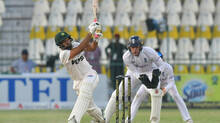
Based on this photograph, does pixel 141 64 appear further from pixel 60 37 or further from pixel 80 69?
pixel 60 37

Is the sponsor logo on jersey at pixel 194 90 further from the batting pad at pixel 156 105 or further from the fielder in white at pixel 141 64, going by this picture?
the batting pad at pixel 156 105

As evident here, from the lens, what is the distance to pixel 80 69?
970cm

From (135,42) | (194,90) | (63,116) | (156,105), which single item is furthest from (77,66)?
(194,90)

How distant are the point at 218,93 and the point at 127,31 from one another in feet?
14.1

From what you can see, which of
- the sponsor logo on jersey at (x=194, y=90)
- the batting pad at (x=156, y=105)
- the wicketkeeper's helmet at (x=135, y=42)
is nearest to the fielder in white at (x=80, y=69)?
the wicketkeeper's helmet at (x=135, y=42)

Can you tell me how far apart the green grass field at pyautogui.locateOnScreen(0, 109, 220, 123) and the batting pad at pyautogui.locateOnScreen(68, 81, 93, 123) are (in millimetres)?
2930

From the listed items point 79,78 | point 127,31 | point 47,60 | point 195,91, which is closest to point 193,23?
point 127,31

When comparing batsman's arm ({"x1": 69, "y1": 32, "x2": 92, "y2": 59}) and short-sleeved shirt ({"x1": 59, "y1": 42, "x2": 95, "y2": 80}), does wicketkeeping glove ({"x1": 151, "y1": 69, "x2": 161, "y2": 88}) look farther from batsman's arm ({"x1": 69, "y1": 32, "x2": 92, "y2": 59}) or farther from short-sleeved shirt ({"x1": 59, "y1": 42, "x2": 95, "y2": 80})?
batsman's arm ({"x1": 69, "y1": 32, "x2": 92, "y2": 59})

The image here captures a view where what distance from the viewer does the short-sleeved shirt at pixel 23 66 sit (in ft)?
56.8

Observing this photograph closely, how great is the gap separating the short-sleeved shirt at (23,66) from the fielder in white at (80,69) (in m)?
7.62

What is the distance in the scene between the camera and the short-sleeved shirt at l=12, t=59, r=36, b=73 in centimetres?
1731

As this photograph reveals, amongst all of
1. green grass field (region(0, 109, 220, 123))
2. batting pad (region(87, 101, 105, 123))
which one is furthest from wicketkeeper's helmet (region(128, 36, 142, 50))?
green grass field (region(0, 109, 220, 123))

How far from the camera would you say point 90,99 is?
969 centimetres

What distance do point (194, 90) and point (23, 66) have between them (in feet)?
15.2
